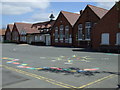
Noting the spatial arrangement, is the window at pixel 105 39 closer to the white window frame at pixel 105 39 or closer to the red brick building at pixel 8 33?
the white window frame at pixel 105 39

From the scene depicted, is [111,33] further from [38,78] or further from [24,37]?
[24,37]

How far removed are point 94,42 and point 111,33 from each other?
3.62m

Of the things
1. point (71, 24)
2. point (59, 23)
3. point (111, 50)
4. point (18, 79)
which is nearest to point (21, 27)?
point (59, 23)

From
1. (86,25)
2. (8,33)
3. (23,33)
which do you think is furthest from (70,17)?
(8,33)

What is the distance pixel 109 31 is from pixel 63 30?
1299 cm

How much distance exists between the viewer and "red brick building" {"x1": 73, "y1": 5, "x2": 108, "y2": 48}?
27750mm

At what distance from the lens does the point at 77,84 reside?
5586mm

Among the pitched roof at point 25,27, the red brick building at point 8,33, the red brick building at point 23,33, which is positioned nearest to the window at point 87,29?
the red brick building at point 23,33

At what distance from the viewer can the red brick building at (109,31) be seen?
2194cm

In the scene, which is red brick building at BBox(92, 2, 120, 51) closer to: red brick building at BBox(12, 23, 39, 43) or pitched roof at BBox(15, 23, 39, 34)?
red brick building at BBox(12, 23, 39, 43)

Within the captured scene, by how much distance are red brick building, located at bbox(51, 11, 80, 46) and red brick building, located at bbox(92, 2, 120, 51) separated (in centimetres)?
802

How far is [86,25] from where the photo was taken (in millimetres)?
28672

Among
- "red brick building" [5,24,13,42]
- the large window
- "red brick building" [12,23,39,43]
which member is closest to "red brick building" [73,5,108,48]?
the large window

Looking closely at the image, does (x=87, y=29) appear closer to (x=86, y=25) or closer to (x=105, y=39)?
(x=86, y=25)
